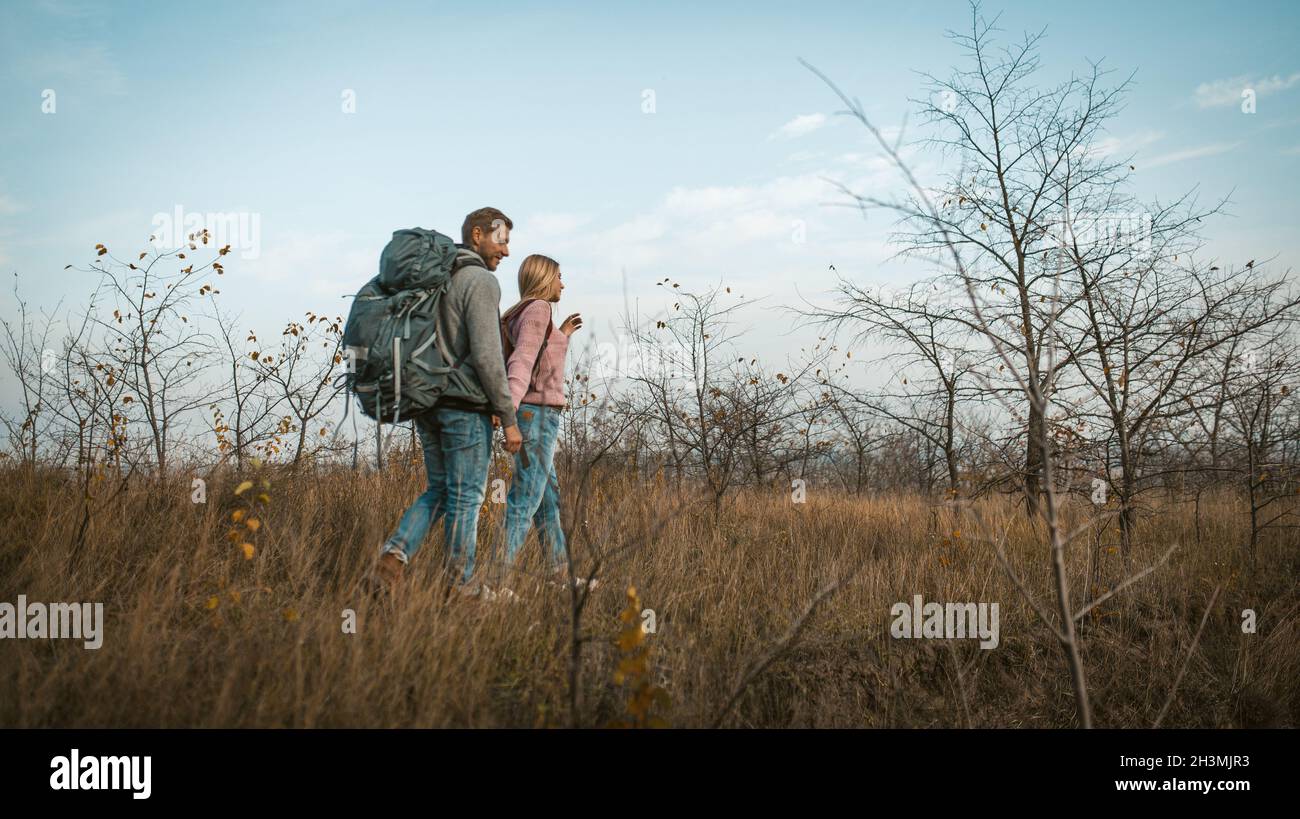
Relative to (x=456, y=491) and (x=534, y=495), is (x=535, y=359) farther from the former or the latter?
(x=456, y=491)

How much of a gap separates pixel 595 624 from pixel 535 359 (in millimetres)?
1461

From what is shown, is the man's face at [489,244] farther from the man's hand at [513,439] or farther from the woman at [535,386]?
the man's hand at [513,439]

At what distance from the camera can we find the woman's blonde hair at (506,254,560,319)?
4199mm

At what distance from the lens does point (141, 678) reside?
2.54m

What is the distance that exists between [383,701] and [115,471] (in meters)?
3.51

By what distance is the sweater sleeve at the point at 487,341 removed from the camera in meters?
3.48

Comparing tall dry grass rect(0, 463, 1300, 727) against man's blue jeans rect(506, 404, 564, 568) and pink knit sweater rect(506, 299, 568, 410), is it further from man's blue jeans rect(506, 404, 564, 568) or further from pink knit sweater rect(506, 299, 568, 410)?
pink knit sweater rect(506, 299, 568, 410)

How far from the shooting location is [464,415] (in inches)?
139

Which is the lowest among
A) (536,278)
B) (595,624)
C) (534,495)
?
(595,624)

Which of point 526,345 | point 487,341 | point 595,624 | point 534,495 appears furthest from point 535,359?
point 595,624

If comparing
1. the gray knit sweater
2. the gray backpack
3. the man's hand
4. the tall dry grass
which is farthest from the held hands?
the tall dry grass
